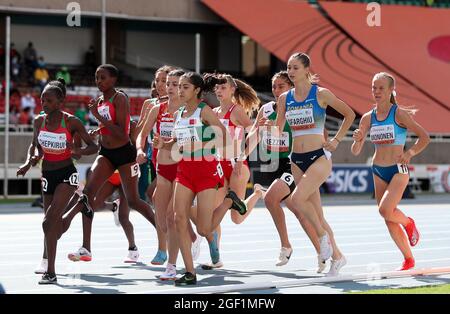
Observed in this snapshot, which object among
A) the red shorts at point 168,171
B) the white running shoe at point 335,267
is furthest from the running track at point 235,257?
the red shorts at point 168,171

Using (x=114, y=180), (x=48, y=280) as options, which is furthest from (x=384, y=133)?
(x=48, y=280)

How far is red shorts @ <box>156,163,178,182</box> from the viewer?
35.3ft

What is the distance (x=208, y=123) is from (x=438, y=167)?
26640mm

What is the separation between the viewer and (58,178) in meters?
10.2

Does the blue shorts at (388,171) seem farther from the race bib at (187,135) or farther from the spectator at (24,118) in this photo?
the spectator at (24,118)

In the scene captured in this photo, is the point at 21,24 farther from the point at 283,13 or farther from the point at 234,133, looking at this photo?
the point at 234,133

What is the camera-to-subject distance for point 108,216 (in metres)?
21.7

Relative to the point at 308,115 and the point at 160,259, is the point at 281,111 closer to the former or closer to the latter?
the point at 308,115

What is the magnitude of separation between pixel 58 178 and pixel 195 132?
4.76 ft

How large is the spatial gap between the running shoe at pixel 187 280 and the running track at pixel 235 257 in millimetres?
93

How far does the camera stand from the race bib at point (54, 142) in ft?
33.7

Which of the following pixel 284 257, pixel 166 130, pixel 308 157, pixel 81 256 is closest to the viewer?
pixel 308 157

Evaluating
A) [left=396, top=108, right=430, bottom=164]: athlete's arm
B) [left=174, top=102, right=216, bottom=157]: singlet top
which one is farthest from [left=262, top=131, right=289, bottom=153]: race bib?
[left=174, top=102, right=216, bottom=157]: singlet top

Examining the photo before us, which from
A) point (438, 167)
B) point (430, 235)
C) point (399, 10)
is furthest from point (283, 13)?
point (430, 235)
